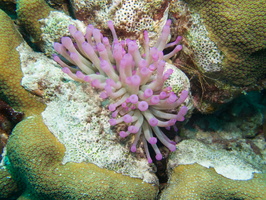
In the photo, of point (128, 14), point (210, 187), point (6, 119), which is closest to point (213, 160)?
point (210, 187)

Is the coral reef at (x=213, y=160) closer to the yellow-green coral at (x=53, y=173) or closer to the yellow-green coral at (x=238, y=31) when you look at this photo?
the yellow-green coral at (x=53, y=173)

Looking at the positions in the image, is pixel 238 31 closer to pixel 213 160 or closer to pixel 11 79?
pixel 213 160

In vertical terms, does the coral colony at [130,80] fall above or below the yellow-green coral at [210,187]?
above

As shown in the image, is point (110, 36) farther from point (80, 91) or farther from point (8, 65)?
point (8, 65)

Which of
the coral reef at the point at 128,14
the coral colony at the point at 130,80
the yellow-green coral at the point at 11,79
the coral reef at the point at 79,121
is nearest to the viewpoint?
the coral colony at the point at 130,80

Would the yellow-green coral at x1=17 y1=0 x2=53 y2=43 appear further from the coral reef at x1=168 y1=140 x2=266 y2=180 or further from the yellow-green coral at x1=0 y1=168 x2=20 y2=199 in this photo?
the coral reef at x1=168 y1=140 x2=266 y2=180

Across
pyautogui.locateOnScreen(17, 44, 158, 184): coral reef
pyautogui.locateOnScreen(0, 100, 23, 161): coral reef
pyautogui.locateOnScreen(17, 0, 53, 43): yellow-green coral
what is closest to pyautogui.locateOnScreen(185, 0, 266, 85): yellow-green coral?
pyautogui.locateOnScreen(17, 44, 158, 184): coral reef

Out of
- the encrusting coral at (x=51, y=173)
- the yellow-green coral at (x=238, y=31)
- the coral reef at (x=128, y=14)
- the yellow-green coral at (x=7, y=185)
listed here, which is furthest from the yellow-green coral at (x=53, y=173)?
the yellow-green coral at (x=238, y=31)
